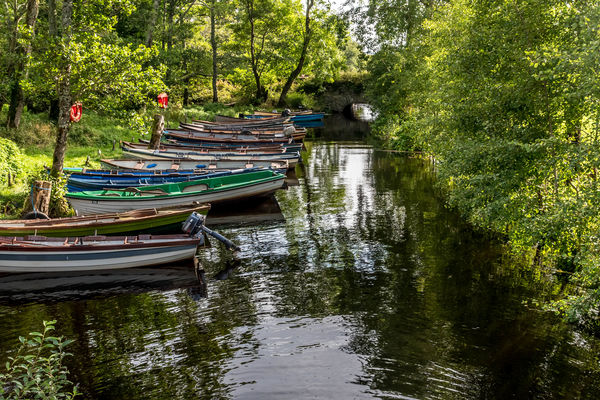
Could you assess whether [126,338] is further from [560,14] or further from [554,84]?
[560,14]

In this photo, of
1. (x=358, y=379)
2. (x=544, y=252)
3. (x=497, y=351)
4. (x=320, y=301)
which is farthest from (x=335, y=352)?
(x=544, y=252)

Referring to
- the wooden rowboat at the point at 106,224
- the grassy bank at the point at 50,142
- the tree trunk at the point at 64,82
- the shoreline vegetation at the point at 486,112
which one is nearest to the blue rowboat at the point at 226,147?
the grassy bank at the point at 50,142

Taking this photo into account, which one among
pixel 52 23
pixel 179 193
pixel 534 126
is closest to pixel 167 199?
pixel 179 193

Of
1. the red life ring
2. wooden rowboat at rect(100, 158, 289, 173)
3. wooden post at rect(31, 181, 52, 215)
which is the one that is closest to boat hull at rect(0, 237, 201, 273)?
wooden post at rect(31, 181, 52, 215)

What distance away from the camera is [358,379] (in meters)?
8.66

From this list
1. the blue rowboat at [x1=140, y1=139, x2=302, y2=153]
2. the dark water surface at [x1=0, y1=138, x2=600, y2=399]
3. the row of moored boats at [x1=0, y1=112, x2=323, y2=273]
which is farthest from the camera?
the blue rowboat at [x1=140, y1=139, x2=302, y2=153]

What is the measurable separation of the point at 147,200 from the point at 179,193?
46.3 inches

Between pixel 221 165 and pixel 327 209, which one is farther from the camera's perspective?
pixel 221 165

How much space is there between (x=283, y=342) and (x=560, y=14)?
952 centimetres

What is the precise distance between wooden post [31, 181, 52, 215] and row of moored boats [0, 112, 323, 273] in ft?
3.12

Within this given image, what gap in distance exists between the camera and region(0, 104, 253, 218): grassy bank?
17.5 m

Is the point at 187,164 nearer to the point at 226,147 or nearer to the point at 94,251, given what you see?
the point at 226,147

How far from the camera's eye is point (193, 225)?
14031 mm

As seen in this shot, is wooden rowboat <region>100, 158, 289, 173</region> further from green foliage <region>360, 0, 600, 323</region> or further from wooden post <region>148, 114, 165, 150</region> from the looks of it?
green foliage <region>360, 0, 600, 323</region>
